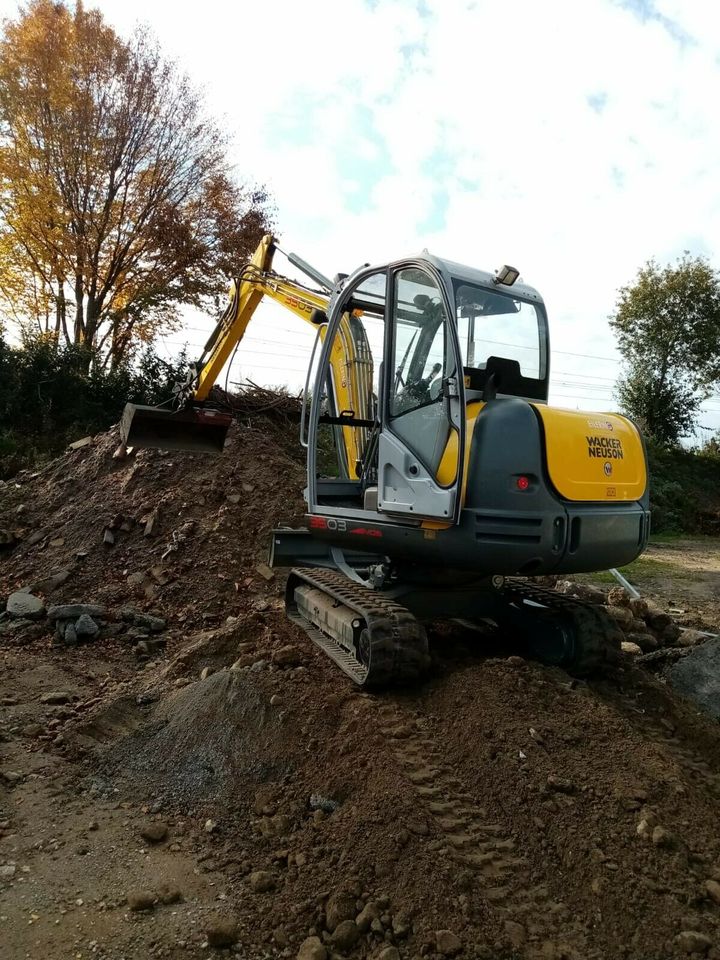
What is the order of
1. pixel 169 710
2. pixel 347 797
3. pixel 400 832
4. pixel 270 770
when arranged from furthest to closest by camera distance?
pixel 169 710 < pixel 270 770 < pixel 347 797 < pixel 400 832

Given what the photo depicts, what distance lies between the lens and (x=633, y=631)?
6691 millimetres

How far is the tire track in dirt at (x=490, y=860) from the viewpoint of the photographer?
280cm

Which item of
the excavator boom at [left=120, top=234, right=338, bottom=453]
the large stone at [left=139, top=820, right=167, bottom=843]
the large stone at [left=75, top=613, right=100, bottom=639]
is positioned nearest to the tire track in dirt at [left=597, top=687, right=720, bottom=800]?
the large stone at [left=139, top=820, right=167, bottom=843]

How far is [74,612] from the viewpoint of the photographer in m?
6.88

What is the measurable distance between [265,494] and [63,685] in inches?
157

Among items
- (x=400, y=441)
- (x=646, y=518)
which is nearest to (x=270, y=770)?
(x=400, y=441)

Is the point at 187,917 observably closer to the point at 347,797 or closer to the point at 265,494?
the point at 347,797

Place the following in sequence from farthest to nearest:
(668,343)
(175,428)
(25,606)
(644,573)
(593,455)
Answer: (668,343) → (644,573) → (175,428) → (25,606) → (593,455)

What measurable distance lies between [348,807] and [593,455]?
2.52 m

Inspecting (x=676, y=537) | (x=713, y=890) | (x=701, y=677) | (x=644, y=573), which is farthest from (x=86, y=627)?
(x=676, y=537)

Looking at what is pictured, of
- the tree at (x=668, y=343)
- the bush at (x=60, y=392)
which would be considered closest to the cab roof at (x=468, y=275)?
the bush at (x=60, y=392)

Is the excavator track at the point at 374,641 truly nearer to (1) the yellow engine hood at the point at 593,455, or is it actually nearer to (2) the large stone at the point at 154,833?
(1) the yellow engine hood at the point at 593,455

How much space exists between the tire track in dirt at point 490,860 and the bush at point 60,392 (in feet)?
38.5

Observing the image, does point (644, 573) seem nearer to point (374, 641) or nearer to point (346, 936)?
point (374, 641)
